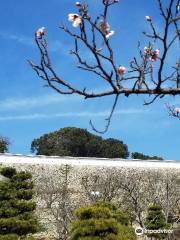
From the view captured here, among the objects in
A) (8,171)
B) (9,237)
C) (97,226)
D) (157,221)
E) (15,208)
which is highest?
(8,171)

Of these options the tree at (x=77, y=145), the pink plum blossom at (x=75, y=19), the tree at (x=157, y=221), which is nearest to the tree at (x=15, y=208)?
the tree at (x=157, y=221)

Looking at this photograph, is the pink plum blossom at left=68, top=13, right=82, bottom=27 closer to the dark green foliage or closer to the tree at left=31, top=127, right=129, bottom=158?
the dark green foliage

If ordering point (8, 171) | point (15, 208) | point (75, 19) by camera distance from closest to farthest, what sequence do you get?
point (75, 19)
point (15, 208)
point (8, 171)

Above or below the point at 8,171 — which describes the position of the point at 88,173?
above

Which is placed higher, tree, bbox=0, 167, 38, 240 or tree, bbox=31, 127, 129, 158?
tree, bbox=31, 127, 129, 158

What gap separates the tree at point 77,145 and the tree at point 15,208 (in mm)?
35668

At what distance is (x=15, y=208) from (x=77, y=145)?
37656 mm

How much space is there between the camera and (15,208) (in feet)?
58.8

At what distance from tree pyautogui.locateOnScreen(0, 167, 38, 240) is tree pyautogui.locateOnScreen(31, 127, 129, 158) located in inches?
1404

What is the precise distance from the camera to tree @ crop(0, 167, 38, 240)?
57.5 feet

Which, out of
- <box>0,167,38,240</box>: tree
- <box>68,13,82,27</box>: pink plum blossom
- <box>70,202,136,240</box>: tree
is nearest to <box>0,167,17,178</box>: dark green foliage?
<box>0,167,38,240</box>: tree

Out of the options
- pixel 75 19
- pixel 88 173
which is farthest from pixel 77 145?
pixel 75 19

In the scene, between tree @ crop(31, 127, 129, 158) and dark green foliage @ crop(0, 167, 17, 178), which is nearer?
dark green foliage @ crop(0, 167, 17, 178)

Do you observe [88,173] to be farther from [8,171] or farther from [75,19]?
[75,19]
